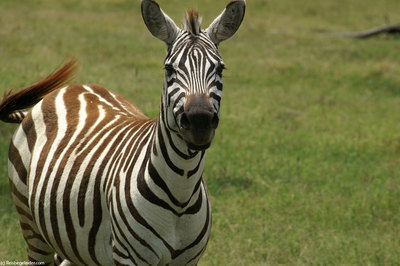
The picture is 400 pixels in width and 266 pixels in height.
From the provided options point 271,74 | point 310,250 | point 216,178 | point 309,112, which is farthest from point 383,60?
point 310,250

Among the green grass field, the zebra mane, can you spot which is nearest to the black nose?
the zebra mane

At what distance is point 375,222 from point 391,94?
231 inches

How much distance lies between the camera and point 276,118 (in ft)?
32.6

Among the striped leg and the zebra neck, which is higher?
the zebra neck

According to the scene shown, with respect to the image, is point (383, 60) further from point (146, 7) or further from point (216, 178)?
point (146, 7)

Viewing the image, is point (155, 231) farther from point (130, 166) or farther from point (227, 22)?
point (227, 22)

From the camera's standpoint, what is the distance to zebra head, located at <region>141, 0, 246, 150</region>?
9.83 feet

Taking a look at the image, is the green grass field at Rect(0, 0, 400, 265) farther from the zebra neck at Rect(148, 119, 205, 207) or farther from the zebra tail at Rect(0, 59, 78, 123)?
the zebra neck at Rect(148, 119, 205, 207)

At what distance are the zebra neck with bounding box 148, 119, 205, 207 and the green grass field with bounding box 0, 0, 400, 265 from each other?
2.19 meters

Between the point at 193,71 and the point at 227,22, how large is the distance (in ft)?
1.50

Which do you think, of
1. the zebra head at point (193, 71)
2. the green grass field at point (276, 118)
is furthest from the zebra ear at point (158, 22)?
the green grass field at point (276, 118)

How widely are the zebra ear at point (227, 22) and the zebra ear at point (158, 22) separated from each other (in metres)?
0.20

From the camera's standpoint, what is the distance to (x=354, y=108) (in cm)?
1081

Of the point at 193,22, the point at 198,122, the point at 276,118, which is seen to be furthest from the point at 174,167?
the point at 276,118
